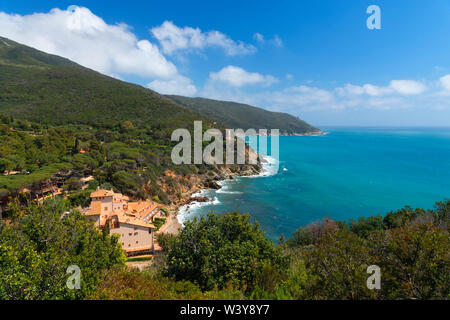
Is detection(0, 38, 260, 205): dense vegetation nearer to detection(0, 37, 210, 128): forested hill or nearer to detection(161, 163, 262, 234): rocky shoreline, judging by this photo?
detection(0, 37, 210, 128): forested hill

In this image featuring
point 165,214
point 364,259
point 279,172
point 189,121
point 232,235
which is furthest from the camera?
point 189,121

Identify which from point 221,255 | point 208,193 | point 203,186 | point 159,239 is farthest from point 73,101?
point 221,255

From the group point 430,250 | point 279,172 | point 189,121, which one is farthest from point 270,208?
point 189,121

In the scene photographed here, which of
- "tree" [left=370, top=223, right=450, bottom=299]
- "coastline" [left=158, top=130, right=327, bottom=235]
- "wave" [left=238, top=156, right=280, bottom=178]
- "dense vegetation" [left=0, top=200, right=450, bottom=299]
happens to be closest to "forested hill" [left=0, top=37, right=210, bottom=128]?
"coastline" [left=158, top=130, right=327, bottom=235]

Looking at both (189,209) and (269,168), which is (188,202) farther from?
(269,168)

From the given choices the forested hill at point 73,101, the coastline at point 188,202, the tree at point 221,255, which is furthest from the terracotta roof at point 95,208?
the forested hill at point 73,101
